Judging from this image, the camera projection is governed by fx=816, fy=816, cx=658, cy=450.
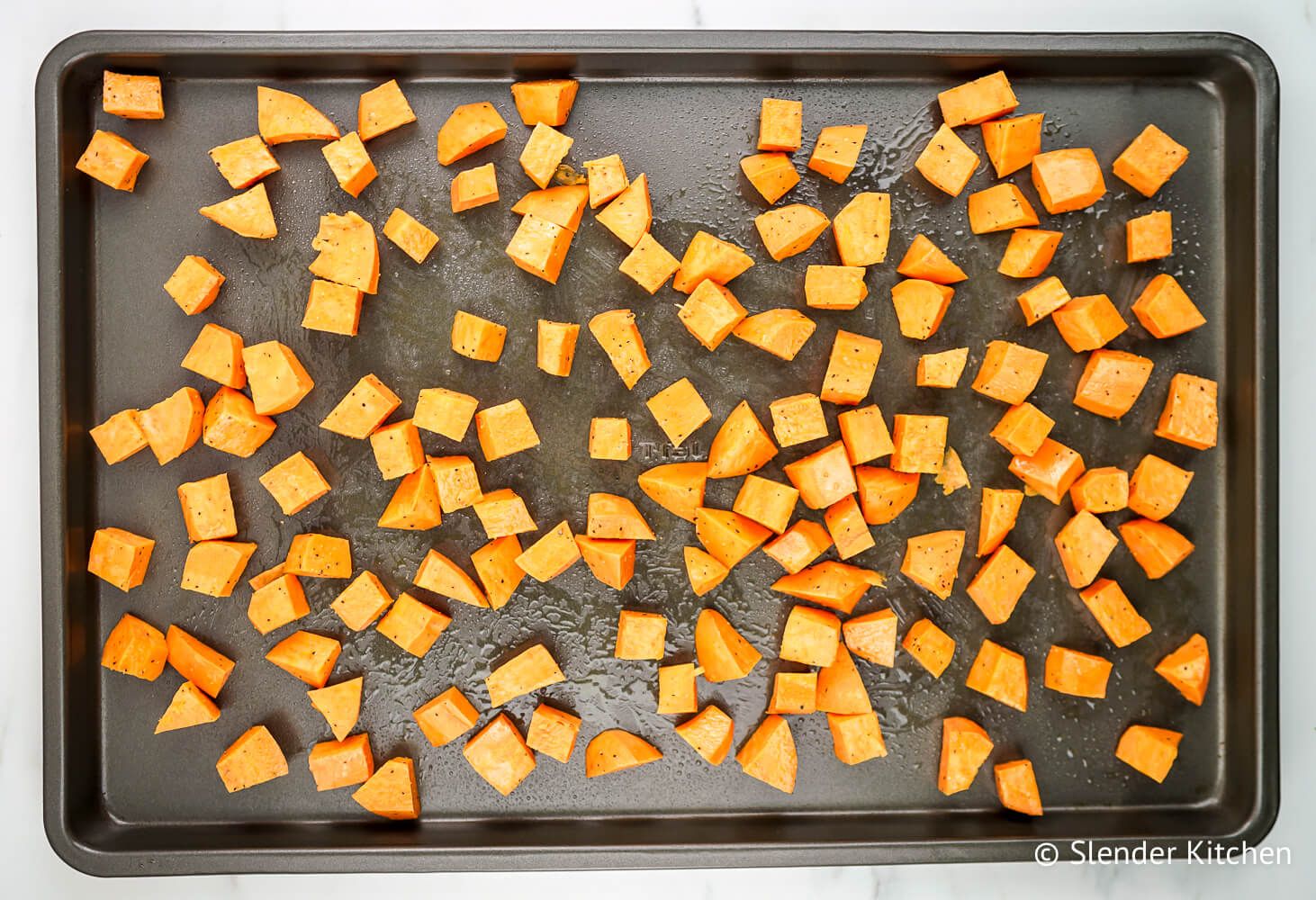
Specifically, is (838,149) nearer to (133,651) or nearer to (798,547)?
(798,547)

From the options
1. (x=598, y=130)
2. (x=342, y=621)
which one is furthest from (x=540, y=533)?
(x=598, y=130)

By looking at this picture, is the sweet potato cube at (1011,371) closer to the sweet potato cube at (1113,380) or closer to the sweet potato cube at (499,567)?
the sweet potato cube at (1113,380)

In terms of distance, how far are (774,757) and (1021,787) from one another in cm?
58

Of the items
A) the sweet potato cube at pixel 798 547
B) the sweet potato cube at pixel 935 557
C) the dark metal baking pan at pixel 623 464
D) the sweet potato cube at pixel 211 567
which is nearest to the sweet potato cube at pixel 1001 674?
the dark metal baking pan at pixel 623 464

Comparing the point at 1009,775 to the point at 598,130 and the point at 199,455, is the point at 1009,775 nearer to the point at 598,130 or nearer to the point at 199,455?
the point at 598,130

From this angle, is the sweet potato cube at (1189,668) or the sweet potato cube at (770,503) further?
the sweet potato cube at (1189,668)

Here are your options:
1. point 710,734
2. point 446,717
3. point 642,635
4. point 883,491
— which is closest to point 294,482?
point 446,717

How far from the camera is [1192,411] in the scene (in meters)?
1.89

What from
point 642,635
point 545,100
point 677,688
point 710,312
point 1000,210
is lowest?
point 677,688

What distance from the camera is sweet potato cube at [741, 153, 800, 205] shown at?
1831mm

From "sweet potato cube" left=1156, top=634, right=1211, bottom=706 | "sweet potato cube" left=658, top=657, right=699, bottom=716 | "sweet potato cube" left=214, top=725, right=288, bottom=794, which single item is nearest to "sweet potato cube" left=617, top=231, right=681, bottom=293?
"sweet potato cube" left=658, top=657, right=699, bottom=716

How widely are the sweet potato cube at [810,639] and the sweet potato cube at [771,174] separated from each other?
955 millimetres

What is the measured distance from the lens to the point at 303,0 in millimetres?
1903

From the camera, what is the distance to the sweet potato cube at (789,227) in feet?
5.98
